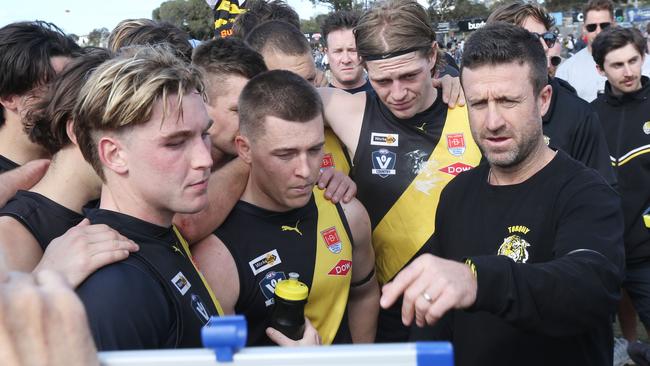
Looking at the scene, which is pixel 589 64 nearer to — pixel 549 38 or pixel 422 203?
pixel 549 38

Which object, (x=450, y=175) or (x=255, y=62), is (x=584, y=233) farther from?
(x=255, y=62)

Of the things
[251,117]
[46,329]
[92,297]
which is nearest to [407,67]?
[251,117]

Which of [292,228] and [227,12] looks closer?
[292,228]

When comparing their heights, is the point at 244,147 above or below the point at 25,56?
below

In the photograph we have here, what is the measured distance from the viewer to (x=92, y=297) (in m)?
1.71

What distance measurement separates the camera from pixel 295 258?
276cm

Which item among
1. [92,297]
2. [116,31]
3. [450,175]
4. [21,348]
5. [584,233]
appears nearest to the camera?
[21,348]

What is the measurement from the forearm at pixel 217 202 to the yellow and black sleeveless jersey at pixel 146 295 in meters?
0.35

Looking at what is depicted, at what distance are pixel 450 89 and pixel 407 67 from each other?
1.01 ft

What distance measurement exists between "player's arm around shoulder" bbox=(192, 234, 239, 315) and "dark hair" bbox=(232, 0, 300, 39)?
2924 millimetres

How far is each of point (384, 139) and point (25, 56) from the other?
185 centimetres

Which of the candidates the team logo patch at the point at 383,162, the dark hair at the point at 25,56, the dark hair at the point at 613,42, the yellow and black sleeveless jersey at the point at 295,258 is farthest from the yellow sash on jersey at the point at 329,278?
the dark hair at the point at 613,42

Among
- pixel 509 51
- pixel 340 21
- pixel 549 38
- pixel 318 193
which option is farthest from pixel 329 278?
pixel 340 21

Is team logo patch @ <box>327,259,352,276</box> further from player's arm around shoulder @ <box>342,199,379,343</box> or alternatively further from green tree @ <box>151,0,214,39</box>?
green tree @ <box>151,0,214,39</box>
